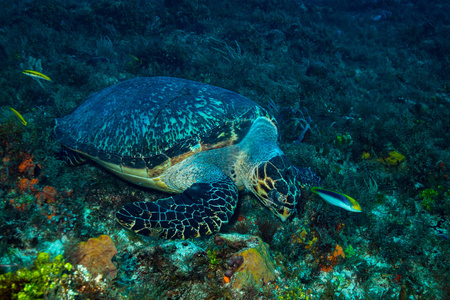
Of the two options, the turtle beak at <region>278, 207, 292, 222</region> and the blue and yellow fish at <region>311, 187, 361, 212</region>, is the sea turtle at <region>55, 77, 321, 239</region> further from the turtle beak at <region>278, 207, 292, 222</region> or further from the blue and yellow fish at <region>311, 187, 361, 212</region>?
the blue and yellow fish at <region>311, 187, 361, 212</region>

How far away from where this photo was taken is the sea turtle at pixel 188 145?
2588mm

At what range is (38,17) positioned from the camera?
28.2ft

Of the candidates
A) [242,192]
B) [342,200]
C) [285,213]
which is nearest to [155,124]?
[242,192]

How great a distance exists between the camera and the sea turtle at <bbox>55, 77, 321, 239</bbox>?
259cm

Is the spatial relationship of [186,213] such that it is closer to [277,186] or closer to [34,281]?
[277,186]

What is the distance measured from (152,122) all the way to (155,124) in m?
0.06

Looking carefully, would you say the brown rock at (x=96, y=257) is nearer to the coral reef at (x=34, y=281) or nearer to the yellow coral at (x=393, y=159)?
the coral reef at (x=34, y=281)

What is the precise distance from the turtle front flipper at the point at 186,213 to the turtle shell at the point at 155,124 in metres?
0.62

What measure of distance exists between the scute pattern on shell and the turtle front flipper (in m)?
0.68

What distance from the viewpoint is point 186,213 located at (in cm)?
229

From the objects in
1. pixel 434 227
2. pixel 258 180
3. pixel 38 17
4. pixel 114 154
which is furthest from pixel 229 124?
pixel 38 17

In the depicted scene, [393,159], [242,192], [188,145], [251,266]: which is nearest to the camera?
[251,266]

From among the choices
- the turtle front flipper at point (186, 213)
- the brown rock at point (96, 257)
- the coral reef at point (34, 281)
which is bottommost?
the turtle front flipper at point (186, 213)

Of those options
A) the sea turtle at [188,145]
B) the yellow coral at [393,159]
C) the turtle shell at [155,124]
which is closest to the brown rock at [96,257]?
the sea turtle at [188,145]
